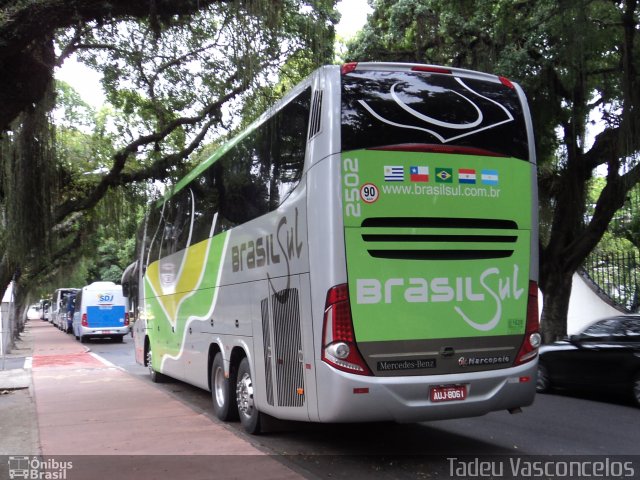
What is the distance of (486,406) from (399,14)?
10.5 metres

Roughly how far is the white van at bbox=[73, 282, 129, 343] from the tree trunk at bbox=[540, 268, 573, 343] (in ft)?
76.6

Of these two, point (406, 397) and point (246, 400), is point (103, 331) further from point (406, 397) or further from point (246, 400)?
point (406, 397)

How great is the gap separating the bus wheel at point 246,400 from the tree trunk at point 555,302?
9.35m

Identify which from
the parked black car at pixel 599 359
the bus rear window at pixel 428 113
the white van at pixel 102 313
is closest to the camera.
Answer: the bus rear window at pixel 428 113

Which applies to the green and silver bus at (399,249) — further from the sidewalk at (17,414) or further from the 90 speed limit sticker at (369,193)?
the sidewalk at (17,414)

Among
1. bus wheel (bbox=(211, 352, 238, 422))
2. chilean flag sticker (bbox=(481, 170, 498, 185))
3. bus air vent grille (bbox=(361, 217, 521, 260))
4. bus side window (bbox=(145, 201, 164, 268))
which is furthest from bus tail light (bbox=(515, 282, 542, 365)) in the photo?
bus side window (bbox=(145, 201, 164, 268))

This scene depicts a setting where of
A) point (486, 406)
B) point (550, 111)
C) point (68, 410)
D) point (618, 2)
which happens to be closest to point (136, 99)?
point (68, 410)

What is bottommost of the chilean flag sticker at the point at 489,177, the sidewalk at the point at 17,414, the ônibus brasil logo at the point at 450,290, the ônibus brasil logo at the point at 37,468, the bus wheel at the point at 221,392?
the sidewalk at the point at 17,414

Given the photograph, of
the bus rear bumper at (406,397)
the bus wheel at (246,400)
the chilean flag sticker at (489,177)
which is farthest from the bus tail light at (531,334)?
the bus wheel at (246,400)

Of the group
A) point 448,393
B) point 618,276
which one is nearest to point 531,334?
point 448,393

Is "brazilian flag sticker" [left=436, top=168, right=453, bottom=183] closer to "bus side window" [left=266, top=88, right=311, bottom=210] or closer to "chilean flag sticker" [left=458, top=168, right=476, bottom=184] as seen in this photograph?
"chilean flag sticker" [left=458, top=168, right=476, bottom=184]

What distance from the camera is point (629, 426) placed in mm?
8156

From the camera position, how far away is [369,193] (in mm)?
6051

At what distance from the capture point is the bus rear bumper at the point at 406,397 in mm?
5809
